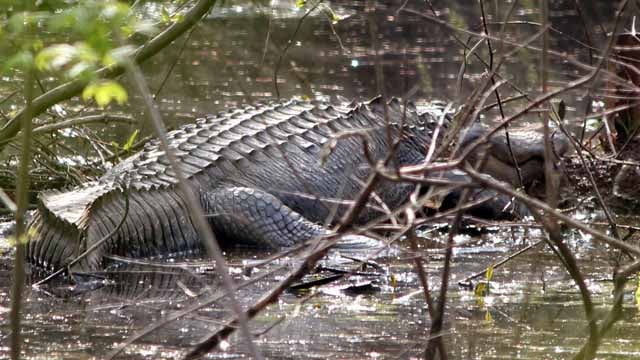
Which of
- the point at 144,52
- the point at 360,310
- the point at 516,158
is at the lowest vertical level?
the point at 360,310

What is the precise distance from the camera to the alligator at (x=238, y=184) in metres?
5.83

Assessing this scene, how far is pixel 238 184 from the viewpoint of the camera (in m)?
6.80

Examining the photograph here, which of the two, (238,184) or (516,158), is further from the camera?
(516,158)

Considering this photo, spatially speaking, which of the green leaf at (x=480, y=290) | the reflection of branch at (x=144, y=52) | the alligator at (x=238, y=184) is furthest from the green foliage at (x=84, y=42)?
the green leaf at (x=480, y=290)

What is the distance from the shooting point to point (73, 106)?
9656 mm

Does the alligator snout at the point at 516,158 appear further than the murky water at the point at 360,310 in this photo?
Yes

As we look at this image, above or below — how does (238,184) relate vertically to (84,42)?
below

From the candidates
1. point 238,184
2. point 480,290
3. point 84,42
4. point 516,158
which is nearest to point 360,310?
point 480,290

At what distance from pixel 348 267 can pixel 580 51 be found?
8613 millimetres

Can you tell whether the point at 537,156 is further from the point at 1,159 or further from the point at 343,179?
the point at 1,159

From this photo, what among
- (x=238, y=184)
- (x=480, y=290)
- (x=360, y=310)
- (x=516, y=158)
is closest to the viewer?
(x=360, y=310)

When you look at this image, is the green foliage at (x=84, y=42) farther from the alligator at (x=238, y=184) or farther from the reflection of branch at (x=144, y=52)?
the alligator at (x=238, y=184)

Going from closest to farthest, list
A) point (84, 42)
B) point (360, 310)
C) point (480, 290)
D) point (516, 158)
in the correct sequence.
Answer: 1. point (84, 42)
2. point (360, 310)
3. point (480, 290)
4. point (516, 158)

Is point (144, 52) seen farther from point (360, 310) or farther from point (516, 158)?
point (516, 158)
